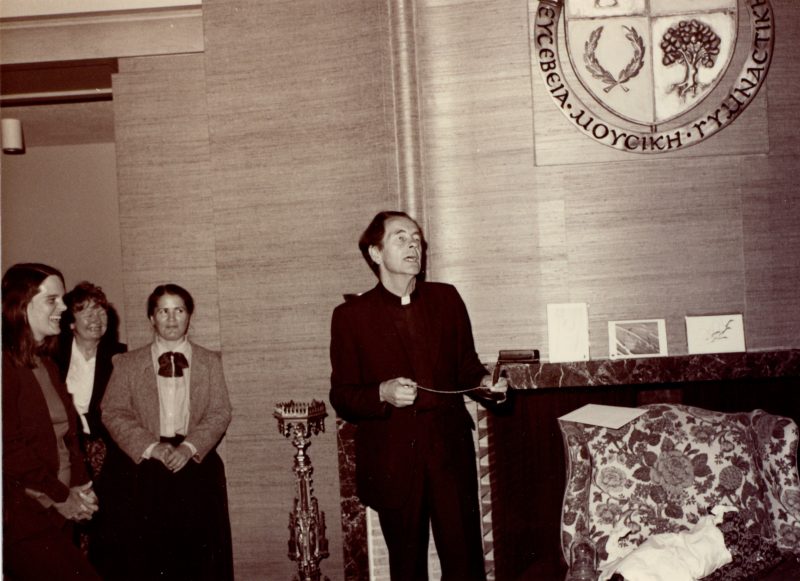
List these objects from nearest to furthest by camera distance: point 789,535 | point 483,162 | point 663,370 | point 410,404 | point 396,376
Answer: point 789,535 < point 410,404 < point 396,376 < point 663,370 < point 483,162

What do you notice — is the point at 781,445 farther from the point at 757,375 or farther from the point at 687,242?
the point at 687,242

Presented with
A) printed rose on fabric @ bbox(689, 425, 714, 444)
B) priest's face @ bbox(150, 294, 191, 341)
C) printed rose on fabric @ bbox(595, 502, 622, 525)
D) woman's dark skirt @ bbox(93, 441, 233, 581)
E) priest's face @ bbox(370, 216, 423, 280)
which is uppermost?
priest's face @ bbox(370, 216, 423, 280)

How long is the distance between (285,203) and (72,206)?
3.23 metres

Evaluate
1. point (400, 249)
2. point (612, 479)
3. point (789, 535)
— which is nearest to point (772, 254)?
point (789, 535)

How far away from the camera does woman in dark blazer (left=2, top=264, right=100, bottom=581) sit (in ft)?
8.39

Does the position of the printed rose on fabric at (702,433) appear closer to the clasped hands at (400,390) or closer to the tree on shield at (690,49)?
the clasped hands at (400,390)

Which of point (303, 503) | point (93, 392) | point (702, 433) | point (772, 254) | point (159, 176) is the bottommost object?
point (303, 503)

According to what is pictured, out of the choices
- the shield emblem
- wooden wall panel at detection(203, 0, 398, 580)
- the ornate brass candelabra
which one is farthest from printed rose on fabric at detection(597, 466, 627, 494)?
the shield emblem

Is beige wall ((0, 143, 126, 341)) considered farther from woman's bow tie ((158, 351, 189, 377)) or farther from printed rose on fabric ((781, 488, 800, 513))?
printed rose on fabric ((781, 488, 800, 513))

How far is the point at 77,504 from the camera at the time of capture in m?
2.79

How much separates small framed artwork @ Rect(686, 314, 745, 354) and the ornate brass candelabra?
1.72m

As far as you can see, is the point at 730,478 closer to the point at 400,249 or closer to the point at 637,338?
the point at 637,338

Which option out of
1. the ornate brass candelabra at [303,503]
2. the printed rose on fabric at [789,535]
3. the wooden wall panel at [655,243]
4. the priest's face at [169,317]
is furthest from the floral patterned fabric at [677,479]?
the priest's face at [169,317]

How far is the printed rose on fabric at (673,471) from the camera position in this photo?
2.63 metres
